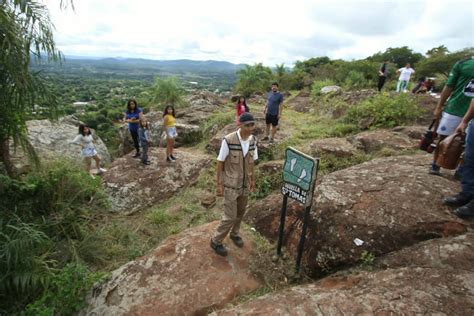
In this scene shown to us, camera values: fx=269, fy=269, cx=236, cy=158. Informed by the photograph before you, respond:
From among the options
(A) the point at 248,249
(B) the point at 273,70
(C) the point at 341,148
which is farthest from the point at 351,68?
(A) the point at 248,249

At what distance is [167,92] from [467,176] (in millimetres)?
13761

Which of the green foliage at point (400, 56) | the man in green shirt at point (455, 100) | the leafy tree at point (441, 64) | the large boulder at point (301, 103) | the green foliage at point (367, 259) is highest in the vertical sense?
the green foliage at point (400, 56)

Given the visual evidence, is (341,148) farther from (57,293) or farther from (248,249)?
(57,293)

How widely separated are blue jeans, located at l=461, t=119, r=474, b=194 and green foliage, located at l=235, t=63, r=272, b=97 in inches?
604

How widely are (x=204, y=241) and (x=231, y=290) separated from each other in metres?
0.84

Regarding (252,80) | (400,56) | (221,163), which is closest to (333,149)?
(221,163)

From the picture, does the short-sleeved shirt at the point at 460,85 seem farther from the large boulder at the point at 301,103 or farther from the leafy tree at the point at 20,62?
the large boulder at the point at 301,103

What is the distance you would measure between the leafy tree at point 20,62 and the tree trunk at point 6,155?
251mm

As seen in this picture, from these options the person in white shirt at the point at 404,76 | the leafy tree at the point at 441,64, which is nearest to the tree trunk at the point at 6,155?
the person in white shirt at the point at 404,76

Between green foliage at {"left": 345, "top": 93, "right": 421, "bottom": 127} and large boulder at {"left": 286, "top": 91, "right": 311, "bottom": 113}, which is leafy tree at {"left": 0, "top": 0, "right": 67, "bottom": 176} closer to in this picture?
green foliage at {"left": 345, "top": 93, "right": 421, "bottom": 127}

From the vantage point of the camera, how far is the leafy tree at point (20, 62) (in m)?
3.70

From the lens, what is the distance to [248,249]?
3.61 meters

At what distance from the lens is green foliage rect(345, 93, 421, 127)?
771cm

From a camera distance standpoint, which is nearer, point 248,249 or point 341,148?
point 248,249
